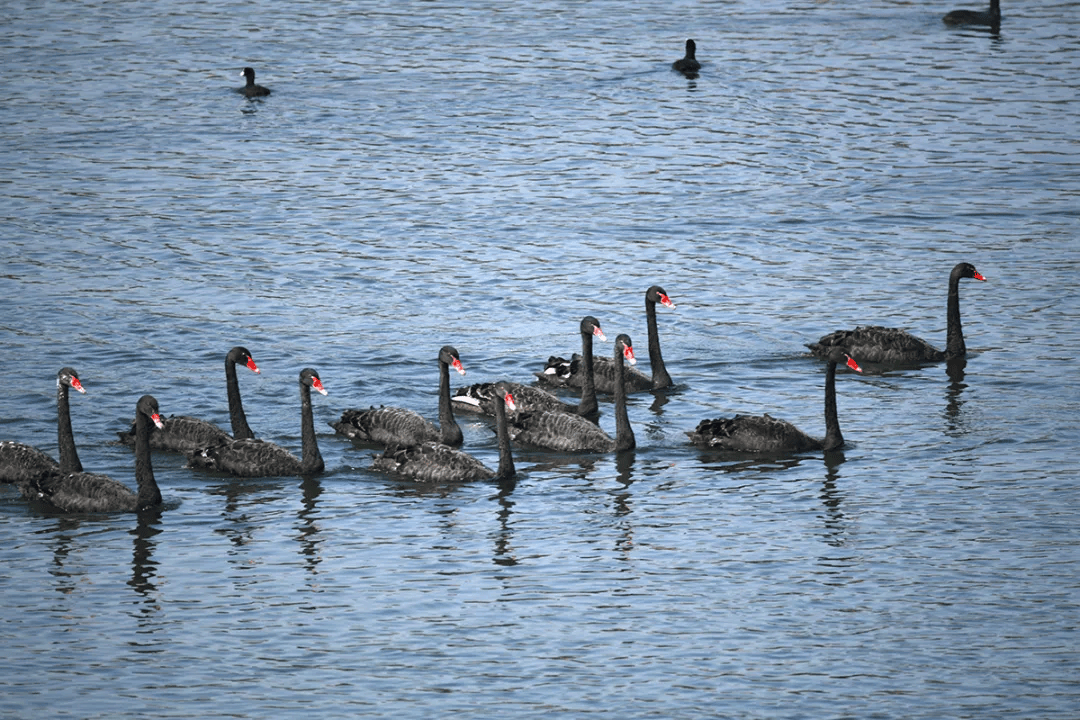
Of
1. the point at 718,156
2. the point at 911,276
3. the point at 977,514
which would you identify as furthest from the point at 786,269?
the point at 977,514

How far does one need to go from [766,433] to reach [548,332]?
558 cm

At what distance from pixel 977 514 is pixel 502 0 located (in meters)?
33.2

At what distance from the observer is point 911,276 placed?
84.6 feet

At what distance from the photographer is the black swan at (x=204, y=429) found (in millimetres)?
18511

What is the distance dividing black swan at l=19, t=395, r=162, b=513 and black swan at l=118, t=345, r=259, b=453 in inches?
56.5

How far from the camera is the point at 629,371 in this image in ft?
69.3

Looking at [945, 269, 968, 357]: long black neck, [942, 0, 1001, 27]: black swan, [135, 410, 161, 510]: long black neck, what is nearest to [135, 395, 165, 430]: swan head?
[135, 410, 161, 510]: long black neck

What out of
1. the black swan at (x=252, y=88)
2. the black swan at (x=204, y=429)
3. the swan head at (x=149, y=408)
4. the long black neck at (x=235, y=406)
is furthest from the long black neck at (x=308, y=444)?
the black swan at (x=252, y=88)

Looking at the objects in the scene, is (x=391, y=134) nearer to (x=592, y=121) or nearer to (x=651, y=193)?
(x=592, y=121)

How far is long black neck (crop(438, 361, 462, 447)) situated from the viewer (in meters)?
19.0

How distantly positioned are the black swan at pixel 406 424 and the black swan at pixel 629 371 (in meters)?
2.26

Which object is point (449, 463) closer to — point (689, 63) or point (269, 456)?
point (269, 456)

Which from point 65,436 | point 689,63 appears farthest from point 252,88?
point 65,436

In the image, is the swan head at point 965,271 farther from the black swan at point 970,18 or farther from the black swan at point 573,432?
the black swan at point 970,18
